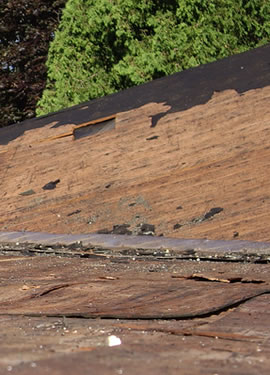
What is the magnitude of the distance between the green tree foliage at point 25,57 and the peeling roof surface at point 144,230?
13160mm

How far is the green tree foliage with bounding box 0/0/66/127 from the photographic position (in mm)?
18578

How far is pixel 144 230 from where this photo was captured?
381 centimetres

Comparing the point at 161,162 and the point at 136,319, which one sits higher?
the point at 136,319

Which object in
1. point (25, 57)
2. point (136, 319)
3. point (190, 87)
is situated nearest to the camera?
point (136, 319)

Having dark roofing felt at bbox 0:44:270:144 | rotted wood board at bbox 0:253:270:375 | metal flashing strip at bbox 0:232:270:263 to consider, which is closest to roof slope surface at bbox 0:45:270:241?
dark roofing felt at bbox 0:44:270:144

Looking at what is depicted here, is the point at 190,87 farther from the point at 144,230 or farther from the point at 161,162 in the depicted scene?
the point at 144,230

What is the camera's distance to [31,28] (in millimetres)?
18922

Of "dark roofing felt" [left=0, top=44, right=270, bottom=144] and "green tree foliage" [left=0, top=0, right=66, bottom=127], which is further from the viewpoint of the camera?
"green tree foliage" [left=0, top=0, right=66, bottom=127]

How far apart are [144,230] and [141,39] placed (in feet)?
28.4

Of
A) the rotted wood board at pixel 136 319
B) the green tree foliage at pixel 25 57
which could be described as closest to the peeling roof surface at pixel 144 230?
the rotted wood board at pixel 136 319

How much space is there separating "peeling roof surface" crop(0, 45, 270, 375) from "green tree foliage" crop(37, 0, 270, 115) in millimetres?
5946

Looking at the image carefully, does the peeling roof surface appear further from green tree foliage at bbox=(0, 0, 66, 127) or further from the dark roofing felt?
green tree foliage at bbox=(0, 0, 66, 127)

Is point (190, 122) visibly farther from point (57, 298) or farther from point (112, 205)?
point (57, 298)

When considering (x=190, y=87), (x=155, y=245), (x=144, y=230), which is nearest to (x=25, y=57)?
(x=190, y=87)
